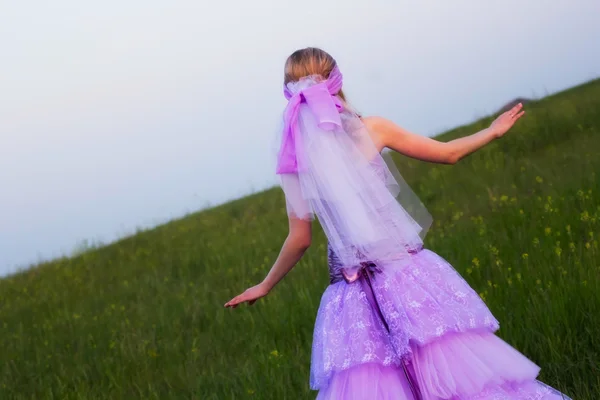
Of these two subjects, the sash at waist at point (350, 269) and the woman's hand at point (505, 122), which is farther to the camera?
the woman's hand at point (505, 122)

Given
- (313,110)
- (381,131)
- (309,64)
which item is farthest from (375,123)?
(309,64)

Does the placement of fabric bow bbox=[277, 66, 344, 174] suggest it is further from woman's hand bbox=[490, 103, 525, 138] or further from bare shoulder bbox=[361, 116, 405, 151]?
woman's hand bbox=[490, 103, 525, 138]

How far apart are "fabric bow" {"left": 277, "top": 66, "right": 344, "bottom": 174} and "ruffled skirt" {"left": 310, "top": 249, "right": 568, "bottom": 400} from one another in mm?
701

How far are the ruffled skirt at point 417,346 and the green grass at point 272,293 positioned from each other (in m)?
1.09

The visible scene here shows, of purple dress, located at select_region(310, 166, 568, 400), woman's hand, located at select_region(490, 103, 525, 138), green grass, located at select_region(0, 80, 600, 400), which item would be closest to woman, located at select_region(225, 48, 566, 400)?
purple dress, located at select_region(310, 166, 568, 400)

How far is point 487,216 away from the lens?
937cm

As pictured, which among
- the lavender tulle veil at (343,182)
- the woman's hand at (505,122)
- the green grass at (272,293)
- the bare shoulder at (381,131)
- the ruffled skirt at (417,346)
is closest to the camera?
the ruffled skirt at (417,346)

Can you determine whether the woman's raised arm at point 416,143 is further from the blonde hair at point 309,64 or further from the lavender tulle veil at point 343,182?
the blonde hair at point 309,64

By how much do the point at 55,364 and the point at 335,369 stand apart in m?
5.52

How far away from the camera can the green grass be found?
18.0 ft

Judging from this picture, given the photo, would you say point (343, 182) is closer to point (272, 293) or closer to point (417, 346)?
point (417, 346)

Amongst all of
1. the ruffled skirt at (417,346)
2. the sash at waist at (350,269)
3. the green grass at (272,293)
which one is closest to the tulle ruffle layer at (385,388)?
the ruffled skirt at (417,346)

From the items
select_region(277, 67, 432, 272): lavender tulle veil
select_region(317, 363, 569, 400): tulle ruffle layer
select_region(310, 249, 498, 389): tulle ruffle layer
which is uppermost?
select_region(277, 67, 432, 272): lavender tulle veil

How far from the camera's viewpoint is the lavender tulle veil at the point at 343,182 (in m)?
3.63
